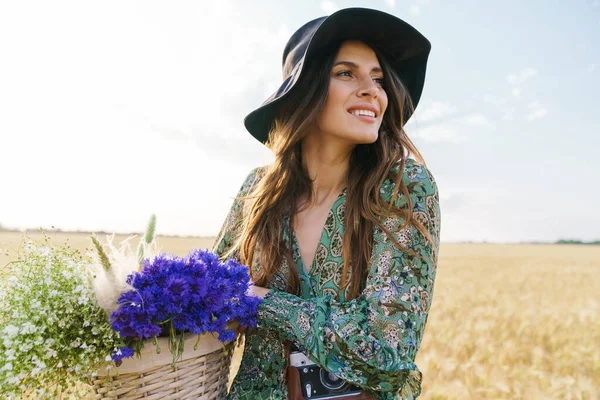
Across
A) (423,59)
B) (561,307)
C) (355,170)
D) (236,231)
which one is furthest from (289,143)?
(561,307)

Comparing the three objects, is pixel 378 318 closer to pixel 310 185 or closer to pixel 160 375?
pixel 160 375

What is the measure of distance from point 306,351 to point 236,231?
0.88 meters

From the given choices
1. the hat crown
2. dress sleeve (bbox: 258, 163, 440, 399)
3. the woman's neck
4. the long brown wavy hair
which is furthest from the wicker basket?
the hat crown

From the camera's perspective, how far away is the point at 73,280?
1.56 meters

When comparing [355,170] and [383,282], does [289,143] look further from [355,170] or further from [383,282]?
[383,282]

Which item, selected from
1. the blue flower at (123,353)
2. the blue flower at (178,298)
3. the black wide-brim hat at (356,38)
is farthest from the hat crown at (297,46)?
the blue flower at (123,353)

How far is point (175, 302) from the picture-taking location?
160 cm

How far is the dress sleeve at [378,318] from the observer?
192cm

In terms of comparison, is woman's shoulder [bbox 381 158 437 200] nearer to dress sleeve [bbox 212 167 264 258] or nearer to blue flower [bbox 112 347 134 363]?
dress sleeve [bbox 212 167 264 258]

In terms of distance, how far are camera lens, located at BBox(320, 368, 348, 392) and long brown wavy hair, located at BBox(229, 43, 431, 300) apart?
35 cm

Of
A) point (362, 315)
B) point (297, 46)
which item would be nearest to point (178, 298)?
point (362, 315)

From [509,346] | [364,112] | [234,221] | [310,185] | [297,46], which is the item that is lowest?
[509,346]

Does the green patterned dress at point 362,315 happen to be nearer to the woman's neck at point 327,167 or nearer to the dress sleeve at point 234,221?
the woman's neck at point 327,167

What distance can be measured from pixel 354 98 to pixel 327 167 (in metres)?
0.39
